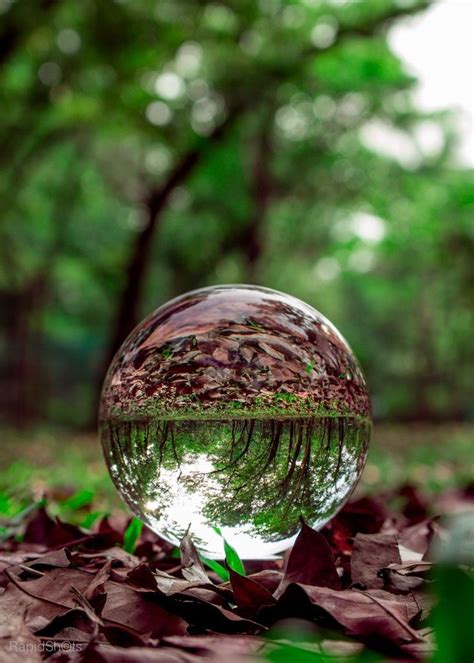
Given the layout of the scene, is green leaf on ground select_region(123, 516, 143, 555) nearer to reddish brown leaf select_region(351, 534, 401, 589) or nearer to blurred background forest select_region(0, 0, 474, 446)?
reddish brown leaf select_region(351, 534, 401, 589)

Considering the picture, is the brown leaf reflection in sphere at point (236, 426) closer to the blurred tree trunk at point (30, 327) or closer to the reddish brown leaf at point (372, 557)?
the reddish brown leaf at point (372, 557)

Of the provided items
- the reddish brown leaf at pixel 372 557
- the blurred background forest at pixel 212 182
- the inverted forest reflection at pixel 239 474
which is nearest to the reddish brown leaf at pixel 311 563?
the reddish brown leaf at pixel 372 557

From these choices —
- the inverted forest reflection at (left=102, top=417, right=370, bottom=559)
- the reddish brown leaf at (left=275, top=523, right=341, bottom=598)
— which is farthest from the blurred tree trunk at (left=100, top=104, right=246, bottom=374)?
the reddish brown leaf at (left=275, top=523, right=341, bottom=598)

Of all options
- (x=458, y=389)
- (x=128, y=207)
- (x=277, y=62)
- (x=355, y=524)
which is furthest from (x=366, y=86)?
(x=355, y=524)

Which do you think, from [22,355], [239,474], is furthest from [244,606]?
[22,355]

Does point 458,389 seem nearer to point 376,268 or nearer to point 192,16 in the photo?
point 376,268

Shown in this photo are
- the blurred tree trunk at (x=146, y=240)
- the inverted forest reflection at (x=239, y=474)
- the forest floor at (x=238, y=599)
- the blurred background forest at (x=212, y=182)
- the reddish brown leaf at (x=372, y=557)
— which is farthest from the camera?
the blurred tree trunk at (x=146, y=240)

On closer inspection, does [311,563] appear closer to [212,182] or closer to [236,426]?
[236,426]
